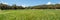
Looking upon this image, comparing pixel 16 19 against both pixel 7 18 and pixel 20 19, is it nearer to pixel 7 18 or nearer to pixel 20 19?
pixel 20 19

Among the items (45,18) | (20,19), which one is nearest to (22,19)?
(20,19)

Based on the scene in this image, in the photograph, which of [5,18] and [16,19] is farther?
[5,18]

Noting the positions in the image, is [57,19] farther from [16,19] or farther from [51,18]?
[16,19]

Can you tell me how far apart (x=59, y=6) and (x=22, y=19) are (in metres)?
3.86

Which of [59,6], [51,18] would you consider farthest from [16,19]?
[59,6]

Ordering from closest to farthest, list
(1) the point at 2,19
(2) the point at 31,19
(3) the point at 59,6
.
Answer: (2) the point at 31,19, (1) the point at 2,19, (3) the point at 59,6

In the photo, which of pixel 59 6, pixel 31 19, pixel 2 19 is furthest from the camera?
pixel 59 6

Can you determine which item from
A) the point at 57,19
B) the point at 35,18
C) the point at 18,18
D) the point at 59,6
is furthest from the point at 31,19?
the point at 59,6

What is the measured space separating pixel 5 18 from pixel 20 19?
58cm

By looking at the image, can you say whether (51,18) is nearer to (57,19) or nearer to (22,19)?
(57,19)

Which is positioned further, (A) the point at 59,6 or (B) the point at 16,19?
(A) the point at 59,6

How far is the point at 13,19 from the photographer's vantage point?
151 inches

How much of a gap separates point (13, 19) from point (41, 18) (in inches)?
33.8

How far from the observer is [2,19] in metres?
4.15
